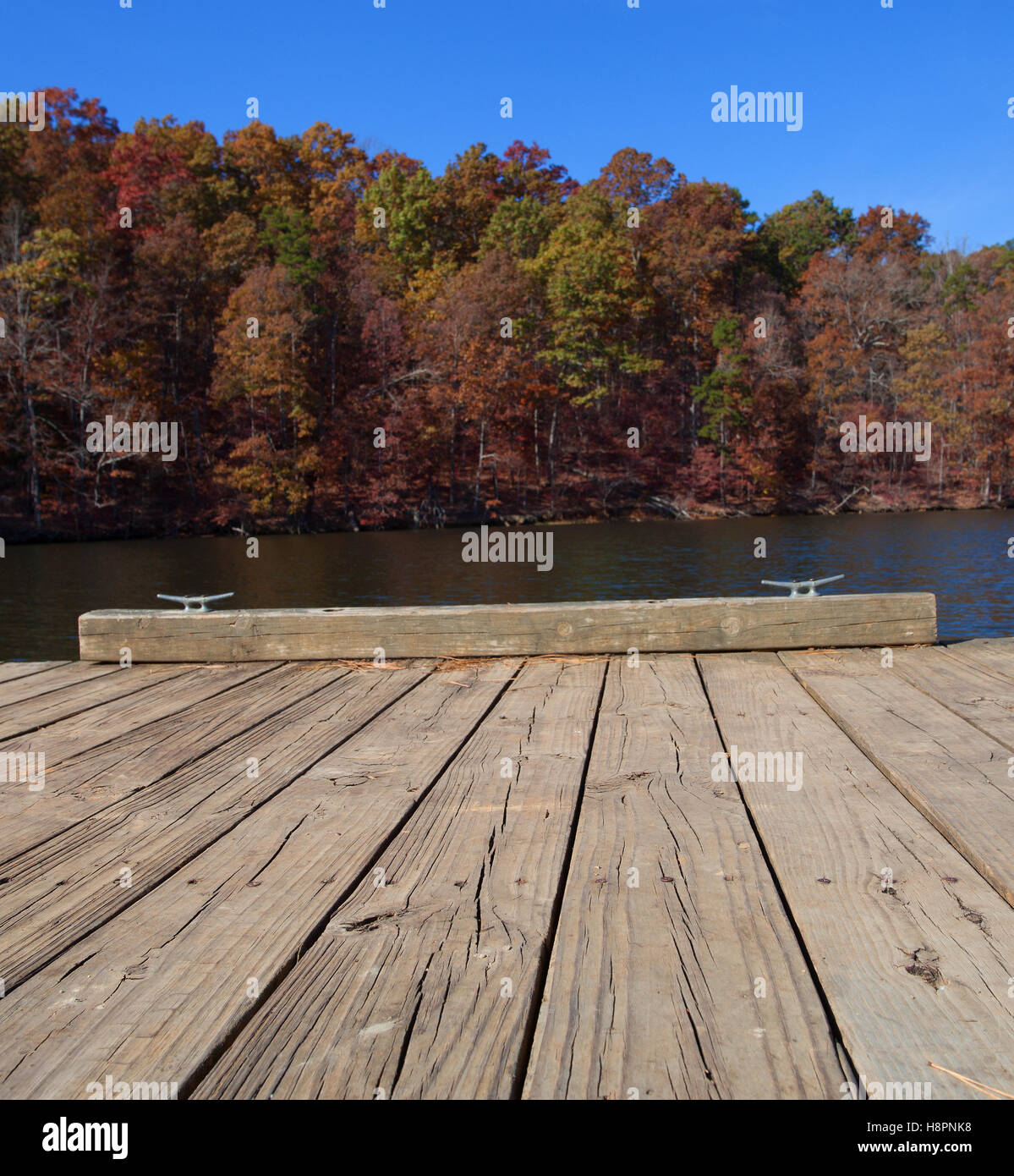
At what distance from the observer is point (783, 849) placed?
2.34 m

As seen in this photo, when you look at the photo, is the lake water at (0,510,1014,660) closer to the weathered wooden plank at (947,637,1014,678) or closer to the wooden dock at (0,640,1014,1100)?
the weathered wooden plank at (947,637,1014,678)

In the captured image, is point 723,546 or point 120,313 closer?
point 723,546

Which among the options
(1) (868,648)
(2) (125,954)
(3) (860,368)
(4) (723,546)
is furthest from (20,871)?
(3) (860,368)

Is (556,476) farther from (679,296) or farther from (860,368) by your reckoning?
(860,368)

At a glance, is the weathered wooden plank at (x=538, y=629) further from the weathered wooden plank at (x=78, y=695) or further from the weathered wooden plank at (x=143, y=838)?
the weathered wooden plank at (x=143, y=838)

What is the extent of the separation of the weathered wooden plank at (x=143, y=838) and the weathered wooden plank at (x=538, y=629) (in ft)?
3.56

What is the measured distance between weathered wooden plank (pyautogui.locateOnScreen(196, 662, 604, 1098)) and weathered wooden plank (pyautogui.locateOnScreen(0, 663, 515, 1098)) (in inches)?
2.8

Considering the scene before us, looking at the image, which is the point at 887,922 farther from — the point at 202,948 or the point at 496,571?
the point at 496,571

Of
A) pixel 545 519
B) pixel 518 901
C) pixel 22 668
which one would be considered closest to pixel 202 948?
pixel 518 901

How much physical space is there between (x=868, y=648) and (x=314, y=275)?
47.8 metres

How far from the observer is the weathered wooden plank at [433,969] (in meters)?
1.49

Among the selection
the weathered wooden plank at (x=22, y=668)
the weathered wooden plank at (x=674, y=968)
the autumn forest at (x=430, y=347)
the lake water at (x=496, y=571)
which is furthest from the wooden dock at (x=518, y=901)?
the autumn forest at (x=430, y=347)

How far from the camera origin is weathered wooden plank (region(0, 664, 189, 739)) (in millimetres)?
3928

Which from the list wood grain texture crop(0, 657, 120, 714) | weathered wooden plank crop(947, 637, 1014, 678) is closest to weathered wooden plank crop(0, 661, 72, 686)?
wood grain texture crop(0, 657, 120, 714)
